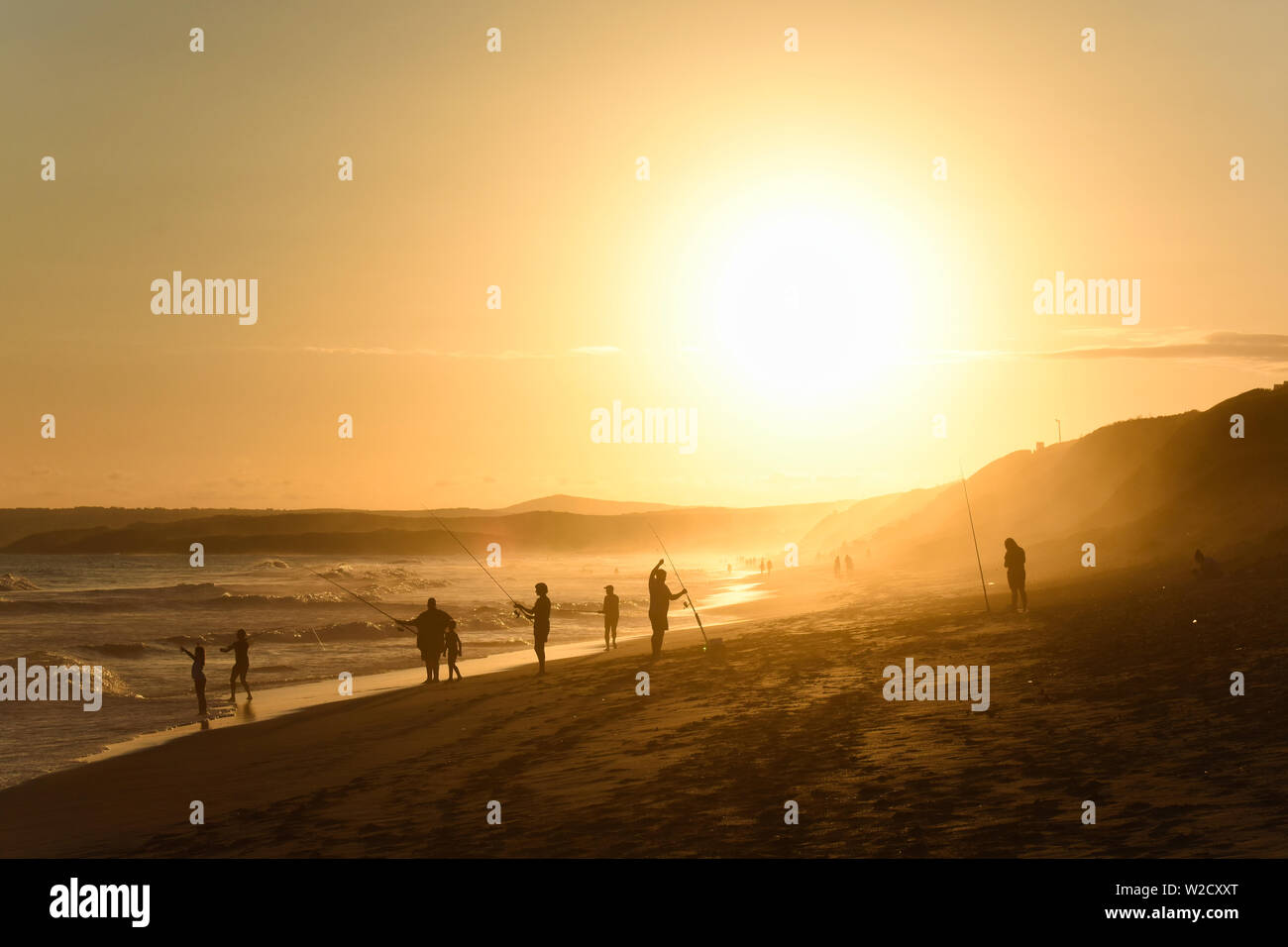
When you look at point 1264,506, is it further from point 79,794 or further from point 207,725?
point 79,794

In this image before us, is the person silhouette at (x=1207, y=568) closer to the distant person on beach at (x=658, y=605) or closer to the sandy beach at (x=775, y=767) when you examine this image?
the sandy beach at (x=775, y=767)

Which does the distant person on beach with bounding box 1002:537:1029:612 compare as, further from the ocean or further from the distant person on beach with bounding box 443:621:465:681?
the ocean

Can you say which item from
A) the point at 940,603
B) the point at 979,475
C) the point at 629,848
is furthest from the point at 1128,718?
the point at 979,475

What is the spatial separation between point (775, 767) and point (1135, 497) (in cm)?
4566

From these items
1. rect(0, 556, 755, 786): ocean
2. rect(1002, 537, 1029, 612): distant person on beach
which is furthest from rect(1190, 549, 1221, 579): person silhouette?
rect(0, 556, 755, 786): ocean

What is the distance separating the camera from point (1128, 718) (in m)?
10.2

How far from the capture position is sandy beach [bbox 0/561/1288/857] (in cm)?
756

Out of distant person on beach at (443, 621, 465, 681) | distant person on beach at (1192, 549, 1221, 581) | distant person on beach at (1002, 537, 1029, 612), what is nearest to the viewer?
distant person on beach at (1192, 549, 1221, 581)

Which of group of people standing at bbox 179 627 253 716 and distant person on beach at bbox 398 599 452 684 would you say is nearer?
group of people standing at bbox 179 627 253 716

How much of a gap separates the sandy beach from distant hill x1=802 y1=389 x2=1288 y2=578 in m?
13.3

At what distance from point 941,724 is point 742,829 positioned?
4.00m

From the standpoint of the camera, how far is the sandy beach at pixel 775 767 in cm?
756

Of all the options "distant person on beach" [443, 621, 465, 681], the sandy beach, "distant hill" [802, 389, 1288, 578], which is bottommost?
the sandy beach

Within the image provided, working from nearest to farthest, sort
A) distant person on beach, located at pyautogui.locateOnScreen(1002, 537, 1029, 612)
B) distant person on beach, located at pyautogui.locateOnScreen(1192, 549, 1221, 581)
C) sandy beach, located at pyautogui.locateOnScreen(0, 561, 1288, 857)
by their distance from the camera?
sandy beach, located at pyautogui.locateOnScreen(0, 561, 1288, 857) < distant person on beach, located at pyautogui.locateOnScreen(1192, 549, 1221, 581) < distant person on beach, located at pyautogui.locateOnScreen(1002, 537, 1029, 612)
